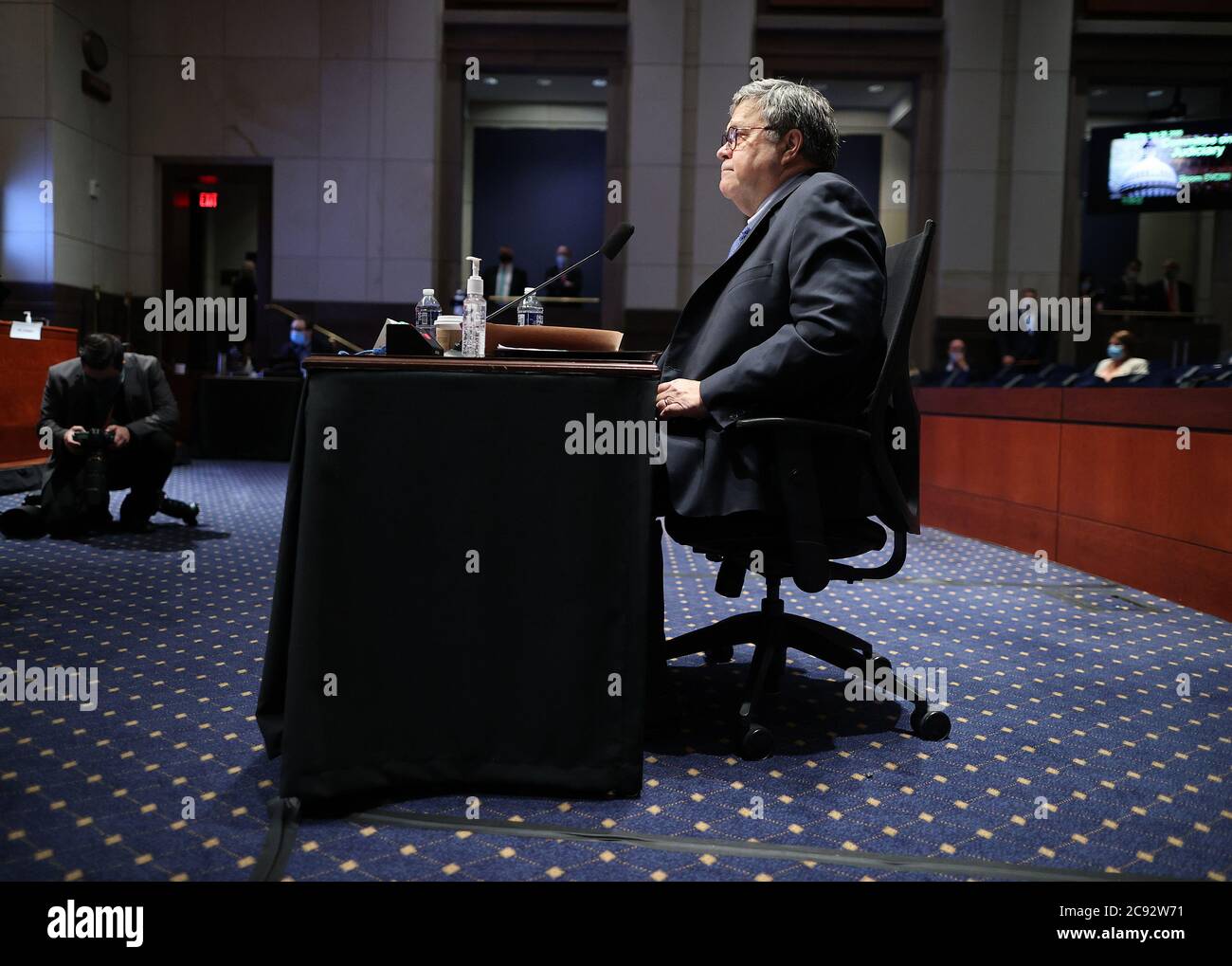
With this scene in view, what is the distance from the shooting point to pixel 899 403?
2018mm

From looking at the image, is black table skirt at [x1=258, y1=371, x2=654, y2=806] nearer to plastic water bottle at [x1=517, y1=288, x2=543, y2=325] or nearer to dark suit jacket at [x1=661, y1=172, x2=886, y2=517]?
dark suit jacket at [x1=661, y1=172, x2=886, y2=517]

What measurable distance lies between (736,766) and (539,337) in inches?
37.5

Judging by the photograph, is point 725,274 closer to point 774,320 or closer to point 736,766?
point 774,320

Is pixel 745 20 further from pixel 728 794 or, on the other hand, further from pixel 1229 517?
pixel 728 794

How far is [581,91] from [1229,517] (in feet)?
37.1

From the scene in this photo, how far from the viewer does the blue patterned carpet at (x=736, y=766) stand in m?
1.44

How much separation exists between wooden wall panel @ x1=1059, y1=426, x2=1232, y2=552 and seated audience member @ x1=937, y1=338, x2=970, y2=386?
117 inches

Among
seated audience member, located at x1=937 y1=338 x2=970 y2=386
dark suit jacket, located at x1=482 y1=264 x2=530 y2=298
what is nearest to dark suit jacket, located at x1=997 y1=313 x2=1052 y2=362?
seated audience member, located at x1=937 y1=338 x2=970 y2=386

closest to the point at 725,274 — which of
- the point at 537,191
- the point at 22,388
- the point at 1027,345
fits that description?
the point at 22,388

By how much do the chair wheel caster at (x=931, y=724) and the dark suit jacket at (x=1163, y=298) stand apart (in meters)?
10.6

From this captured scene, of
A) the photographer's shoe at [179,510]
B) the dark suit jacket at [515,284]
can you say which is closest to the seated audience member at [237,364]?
the dark suit jacket at [515,284]

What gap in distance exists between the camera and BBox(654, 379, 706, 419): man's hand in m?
1.86

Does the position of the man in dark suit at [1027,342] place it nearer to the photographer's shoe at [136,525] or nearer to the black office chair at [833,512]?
the black office chair at [833,512]
